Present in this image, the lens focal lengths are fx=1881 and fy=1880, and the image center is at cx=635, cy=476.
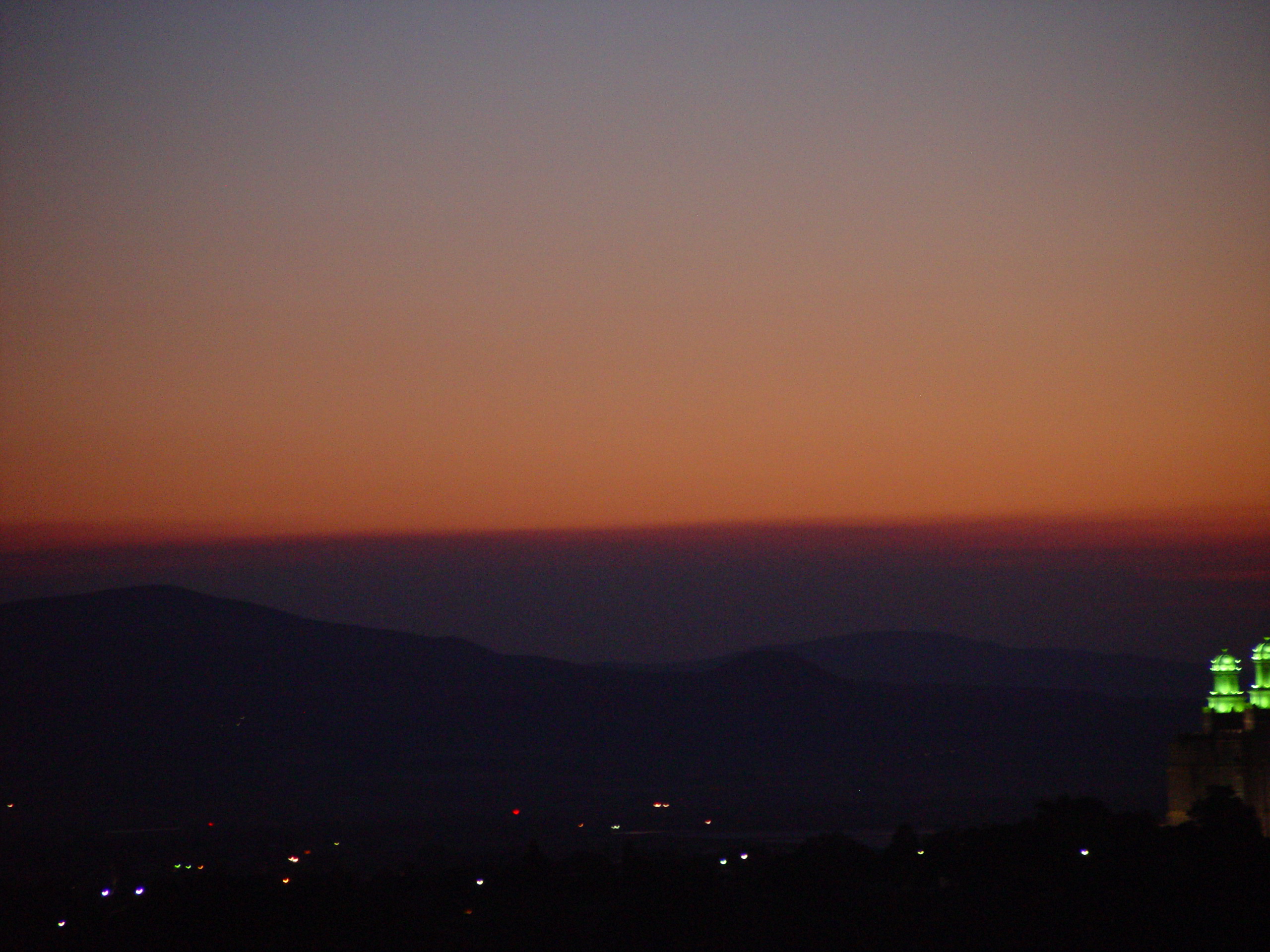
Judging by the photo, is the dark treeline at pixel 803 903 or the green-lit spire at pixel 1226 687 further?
the green-lit spire at pixel 1226 687

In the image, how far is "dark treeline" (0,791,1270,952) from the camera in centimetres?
6084

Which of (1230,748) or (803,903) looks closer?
(803,903)

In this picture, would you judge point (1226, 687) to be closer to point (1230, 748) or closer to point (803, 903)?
point (1230, 748)

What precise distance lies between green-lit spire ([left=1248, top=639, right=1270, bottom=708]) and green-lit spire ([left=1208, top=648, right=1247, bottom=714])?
0.99m

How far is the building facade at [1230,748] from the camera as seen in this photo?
7238 centimetres

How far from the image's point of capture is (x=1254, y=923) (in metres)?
58.8

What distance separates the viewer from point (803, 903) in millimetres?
68875

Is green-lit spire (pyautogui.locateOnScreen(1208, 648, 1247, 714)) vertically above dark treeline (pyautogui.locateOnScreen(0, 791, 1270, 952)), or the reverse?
green-lit spire (pyautogui.locateOnScreen(1208, 648, 1247, 714))

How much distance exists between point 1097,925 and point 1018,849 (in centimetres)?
1228

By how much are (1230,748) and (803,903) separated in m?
18.3

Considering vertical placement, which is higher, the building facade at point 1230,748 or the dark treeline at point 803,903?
the building facade at point 1230,748

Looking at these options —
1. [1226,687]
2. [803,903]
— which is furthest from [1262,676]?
[803,903]

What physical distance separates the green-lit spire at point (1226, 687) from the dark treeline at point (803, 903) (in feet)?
12.4

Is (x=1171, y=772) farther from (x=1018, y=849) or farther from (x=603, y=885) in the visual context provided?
(x=603, y=885)
